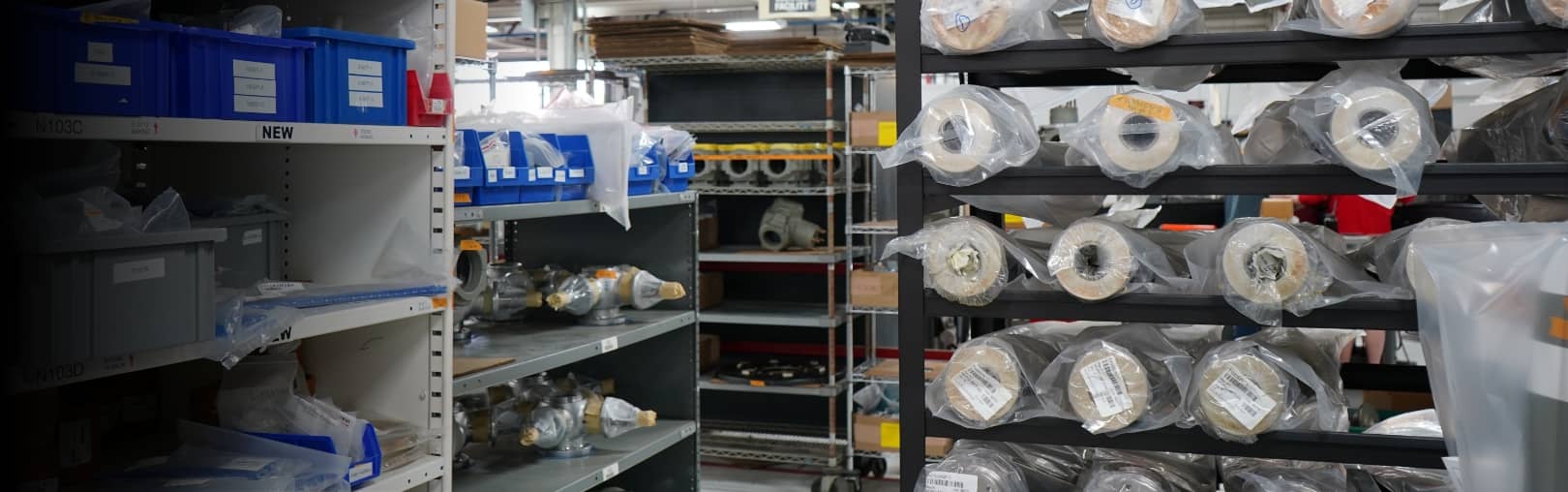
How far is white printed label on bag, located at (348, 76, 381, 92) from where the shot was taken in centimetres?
212

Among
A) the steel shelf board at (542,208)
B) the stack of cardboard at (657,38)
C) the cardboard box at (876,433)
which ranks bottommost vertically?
the cardboard box at (876,433)

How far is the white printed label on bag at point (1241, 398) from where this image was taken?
A: 1980 mm

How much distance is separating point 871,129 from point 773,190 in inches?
25.4

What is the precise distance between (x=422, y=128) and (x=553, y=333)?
120cm

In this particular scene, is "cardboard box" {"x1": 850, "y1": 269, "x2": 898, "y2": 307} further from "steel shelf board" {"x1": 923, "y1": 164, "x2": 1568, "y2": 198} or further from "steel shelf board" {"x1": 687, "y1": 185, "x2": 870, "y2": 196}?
"steel shelf board" {"x1": 923, "y1": 164, "x2": 1568, "y2": 198}

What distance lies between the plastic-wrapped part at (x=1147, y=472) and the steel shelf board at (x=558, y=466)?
130 centimetres

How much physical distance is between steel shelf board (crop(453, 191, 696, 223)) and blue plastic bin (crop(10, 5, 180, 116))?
815 millimetres

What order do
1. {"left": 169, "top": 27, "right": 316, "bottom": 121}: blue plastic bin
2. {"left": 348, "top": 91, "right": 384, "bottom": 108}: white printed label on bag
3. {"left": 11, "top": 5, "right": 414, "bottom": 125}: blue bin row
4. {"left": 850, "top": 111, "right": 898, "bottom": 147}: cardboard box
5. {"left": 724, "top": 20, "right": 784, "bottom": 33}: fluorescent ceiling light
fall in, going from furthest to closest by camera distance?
{"left": 724, "top": 20, "right": 784, "bottom": 33}: fluorescent ceiling light → {"left": 850, "top": 111, "right": 898, "bottom": 147}: cardboard box → {"left": 348, "top": 91, "right": 384, "bottom": 108}: white printed label on bag → {"left": 169, "top": 27, "right": 316, "bottom": 121}: blue plastic bin → {"left": 11, "top": 5, "right": 414, "bottom": 125}: blue bin row

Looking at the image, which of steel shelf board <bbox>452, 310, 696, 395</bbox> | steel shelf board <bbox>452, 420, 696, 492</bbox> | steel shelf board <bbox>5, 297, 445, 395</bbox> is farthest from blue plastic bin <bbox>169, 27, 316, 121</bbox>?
steel shelf board <bbox>452, 420, 696, 492</bbox>

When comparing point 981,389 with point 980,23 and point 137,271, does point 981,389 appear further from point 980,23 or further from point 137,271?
point 137,271

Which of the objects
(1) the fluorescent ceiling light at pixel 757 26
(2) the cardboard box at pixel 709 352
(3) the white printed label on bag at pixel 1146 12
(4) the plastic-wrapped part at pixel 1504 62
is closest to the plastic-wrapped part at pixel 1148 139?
(3) the white printed label on bag at pixel 1146 12

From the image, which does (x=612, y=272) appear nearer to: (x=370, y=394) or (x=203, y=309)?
(x=370, y=394)

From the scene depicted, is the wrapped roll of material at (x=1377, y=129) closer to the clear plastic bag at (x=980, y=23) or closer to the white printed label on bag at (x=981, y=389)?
the clear plastic bag at (x=980, y=23)

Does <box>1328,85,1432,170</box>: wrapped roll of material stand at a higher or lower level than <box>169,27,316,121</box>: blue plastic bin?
lower
